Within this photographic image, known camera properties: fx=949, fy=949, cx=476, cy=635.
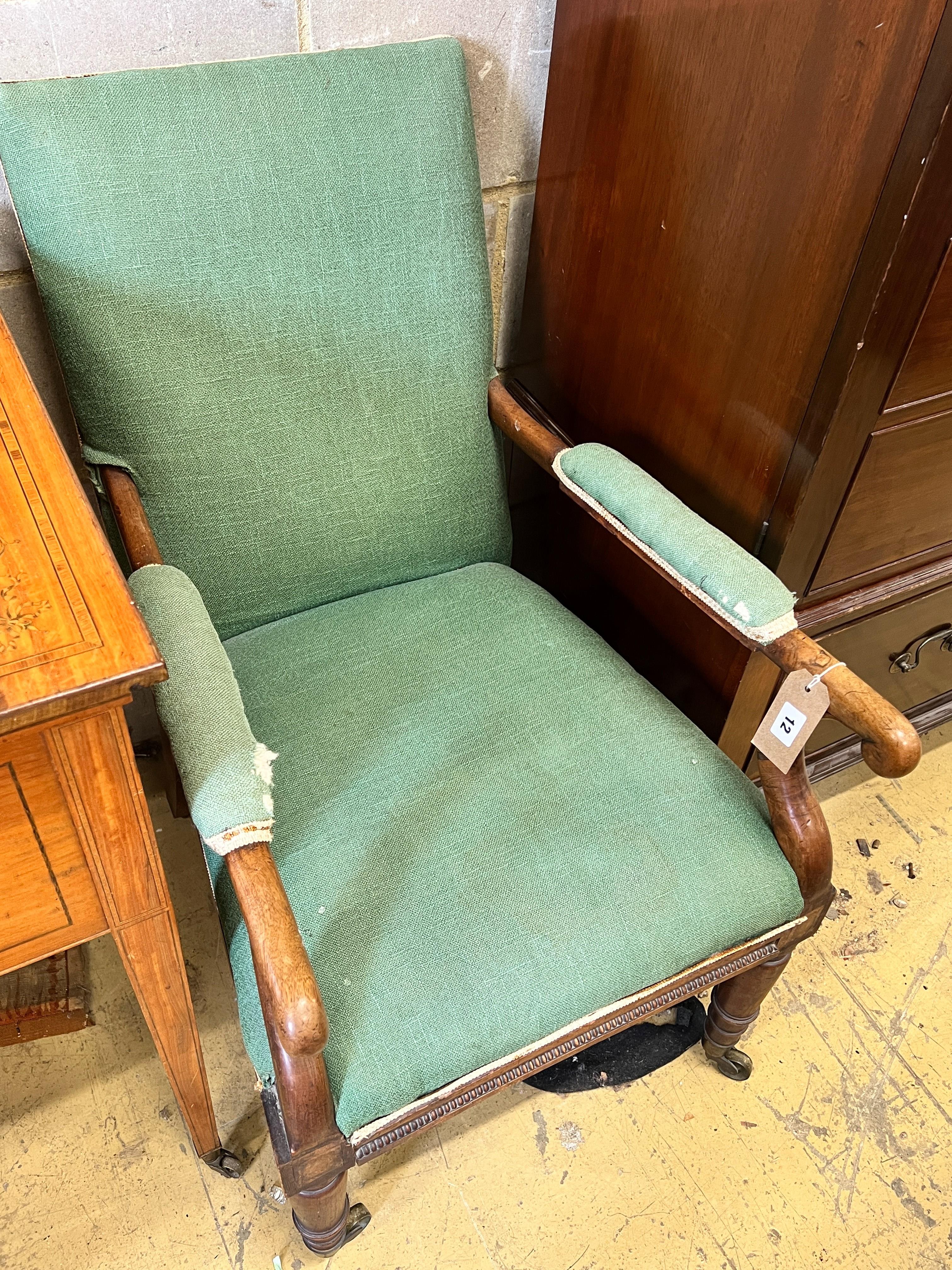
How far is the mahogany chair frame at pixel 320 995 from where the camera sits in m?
0.72

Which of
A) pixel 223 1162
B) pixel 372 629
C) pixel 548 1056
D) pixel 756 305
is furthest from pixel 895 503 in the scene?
pixel 223 1162

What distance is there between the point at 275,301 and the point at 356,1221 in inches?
41.6

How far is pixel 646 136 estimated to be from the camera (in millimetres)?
1086

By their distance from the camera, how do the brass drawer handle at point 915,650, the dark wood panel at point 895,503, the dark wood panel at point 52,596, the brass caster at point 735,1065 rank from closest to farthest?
the dark wood panel at point 52,596
the dark wood panel at point 895,503
the brass caster at point 735,1065
the brass drawer handle at point 915,650

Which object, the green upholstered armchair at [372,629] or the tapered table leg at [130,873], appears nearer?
the tapered table leg at [130,873]

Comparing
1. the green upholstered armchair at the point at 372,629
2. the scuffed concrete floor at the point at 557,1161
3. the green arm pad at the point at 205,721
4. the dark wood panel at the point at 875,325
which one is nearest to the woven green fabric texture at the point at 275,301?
the green upholstered armchair at the point at 372,629

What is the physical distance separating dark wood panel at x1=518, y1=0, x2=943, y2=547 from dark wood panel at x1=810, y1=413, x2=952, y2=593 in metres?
0.11

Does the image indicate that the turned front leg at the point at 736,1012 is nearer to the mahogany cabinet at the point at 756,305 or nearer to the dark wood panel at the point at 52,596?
the mahogany cabinet at the point at 756,305

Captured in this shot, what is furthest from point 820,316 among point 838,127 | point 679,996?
point 679,996

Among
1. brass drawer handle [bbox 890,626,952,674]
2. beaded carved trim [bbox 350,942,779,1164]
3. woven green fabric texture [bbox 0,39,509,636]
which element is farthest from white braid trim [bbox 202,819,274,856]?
brass drawer handle [bbox 890,626,952,674]

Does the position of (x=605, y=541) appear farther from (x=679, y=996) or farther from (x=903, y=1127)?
(x=903, y=1127)

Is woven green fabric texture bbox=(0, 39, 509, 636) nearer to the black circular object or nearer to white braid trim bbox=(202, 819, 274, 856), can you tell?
white braid trim bbox=(202, 819, 274, 856)

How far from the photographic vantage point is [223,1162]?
3.75 ft

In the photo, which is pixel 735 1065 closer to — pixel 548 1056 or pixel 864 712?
pixel 548 1056
